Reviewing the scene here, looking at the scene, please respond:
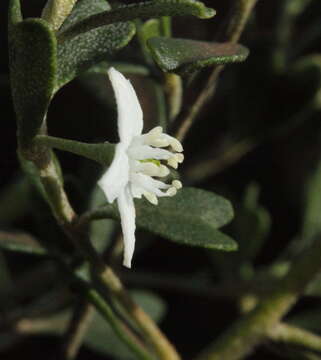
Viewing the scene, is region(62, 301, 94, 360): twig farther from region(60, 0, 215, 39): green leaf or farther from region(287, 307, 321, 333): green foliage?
region(60, 0, 215, 39): green leaf

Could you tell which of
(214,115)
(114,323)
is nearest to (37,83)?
(114,323)

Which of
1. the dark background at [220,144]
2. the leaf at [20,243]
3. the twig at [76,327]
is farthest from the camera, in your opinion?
the dark background at [220,144]

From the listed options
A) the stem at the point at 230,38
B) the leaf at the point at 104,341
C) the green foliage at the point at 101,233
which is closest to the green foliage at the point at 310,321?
the leaf at the point at 104,341

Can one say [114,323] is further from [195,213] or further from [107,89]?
[107,89]

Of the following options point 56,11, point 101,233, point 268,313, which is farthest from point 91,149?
point 268,313

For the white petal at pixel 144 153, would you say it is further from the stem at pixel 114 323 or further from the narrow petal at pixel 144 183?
the stem at pixel 114 323
